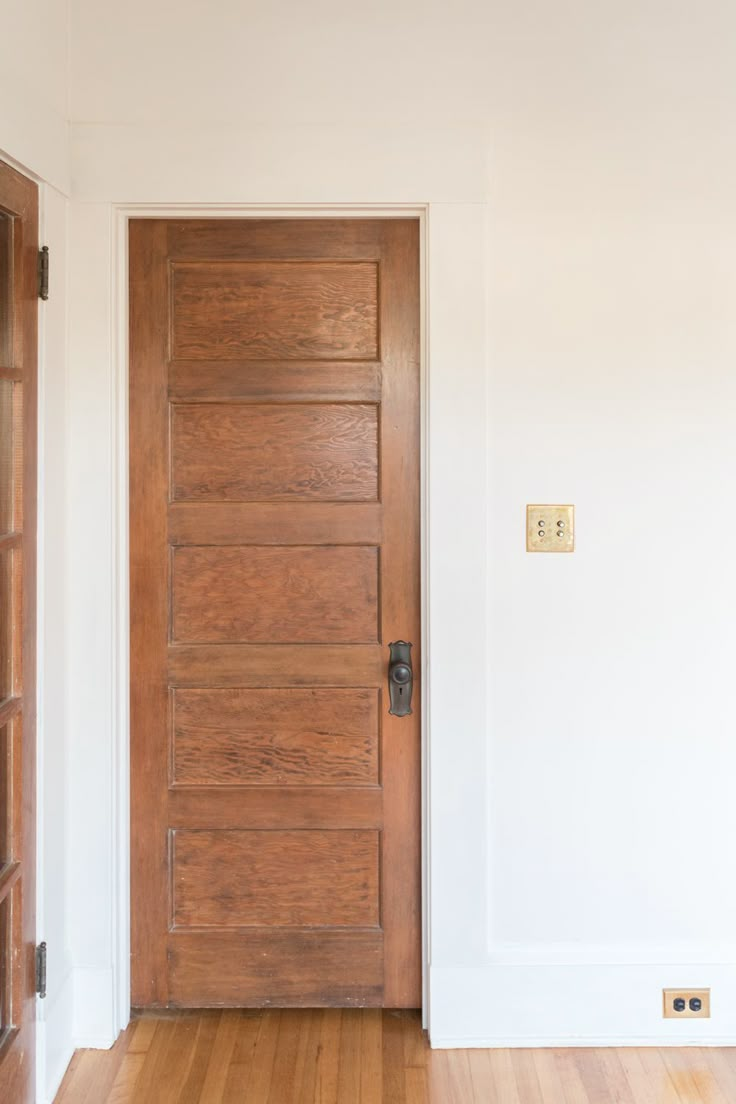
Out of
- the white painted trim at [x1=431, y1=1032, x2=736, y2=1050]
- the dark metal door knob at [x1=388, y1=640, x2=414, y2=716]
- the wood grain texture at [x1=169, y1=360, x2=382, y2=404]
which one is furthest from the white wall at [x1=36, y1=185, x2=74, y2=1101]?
the white painted trim at [x1=431, y1=1032, x2=736, y2=1050]

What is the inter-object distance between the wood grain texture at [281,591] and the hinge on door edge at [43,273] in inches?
27.4

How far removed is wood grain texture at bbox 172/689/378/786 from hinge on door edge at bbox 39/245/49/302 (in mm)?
1025

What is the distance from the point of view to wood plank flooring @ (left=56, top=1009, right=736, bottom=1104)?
217 centimetres

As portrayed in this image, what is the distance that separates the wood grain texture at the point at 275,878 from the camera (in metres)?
2.48

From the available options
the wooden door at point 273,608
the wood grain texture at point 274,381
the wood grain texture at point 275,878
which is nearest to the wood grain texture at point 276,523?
the wooden door at point 273,608

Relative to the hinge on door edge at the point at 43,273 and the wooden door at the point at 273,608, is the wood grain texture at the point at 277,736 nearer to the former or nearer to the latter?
the wooden door at the point at 273,608

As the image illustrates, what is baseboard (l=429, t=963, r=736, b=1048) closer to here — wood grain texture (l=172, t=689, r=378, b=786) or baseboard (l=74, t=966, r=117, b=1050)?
wood grain texture (l=172, t=689, r=378, b=786)

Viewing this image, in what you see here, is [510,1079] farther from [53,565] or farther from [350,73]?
[350,73]

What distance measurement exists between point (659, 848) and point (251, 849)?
1036 millimetres

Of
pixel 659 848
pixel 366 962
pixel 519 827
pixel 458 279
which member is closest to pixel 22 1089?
pixel 366 962

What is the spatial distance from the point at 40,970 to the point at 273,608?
99cm

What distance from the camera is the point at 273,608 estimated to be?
8.06ft

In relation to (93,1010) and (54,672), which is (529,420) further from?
(93,1010)

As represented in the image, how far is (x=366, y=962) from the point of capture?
8.17 ft
